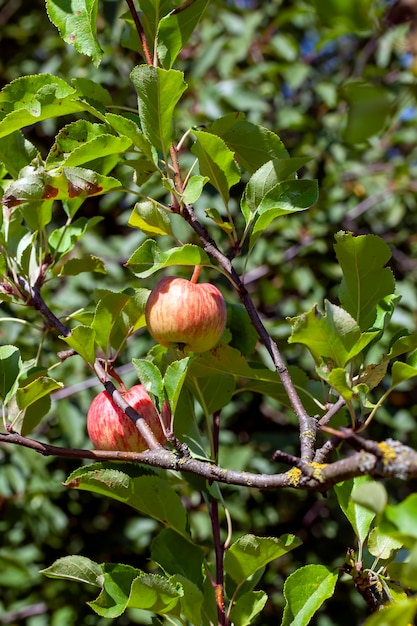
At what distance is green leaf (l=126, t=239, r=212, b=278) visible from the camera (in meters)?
0.82

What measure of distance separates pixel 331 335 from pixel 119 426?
0.31 m

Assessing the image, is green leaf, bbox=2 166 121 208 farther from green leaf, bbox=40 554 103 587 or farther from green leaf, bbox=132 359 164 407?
green leaf, bbox=40 554 103 587

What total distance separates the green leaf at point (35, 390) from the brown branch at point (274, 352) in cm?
23

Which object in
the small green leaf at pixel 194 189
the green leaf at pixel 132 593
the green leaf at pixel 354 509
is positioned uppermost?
the small green leaf at pixel 194 189

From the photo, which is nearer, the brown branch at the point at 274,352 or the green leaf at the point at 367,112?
the green leaf at the point at 367,112

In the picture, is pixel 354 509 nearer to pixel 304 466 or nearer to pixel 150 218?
pixel 304 466

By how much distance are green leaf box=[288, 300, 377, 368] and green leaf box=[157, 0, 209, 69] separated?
385 mm

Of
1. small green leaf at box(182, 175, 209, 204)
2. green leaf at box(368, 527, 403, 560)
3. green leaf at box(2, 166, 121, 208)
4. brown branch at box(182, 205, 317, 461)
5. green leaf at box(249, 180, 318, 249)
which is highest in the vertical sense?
green leaf at box(2, 166, 121, 208)

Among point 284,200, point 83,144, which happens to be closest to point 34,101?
point 83,144

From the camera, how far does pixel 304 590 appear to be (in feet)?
2.77

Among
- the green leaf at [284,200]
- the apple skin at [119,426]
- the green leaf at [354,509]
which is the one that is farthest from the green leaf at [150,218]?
the green leaf at [354,509]

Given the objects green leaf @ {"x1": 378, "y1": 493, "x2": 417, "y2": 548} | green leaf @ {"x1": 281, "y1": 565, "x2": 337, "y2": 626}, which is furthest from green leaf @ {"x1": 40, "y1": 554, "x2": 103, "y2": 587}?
green leaf @ {"x1": 378, "y1": 493, "x2": 417, "y2": 548}

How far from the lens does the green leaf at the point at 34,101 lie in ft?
2.82

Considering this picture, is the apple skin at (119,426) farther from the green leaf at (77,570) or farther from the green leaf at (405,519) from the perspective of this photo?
the green leaf at (405,519)
